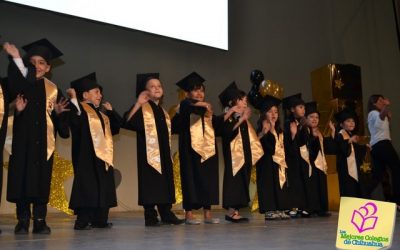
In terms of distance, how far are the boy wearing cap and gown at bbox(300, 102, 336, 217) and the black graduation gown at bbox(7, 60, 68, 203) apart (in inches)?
103

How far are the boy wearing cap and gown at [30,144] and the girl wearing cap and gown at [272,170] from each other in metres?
2.01

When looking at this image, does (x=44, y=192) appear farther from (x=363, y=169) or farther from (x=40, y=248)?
(x=363, y=169)

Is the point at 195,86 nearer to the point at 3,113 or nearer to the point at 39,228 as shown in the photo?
the point at 3,113

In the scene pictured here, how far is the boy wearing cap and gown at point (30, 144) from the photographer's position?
3254 mm

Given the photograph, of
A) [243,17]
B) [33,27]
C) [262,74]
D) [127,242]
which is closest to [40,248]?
[127,242]

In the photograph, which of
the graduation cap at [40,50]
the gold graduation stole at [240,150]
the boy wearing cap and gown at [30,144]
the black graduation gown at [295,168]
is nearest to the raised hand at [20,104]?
the boy wearing cap and gown at [30,144]

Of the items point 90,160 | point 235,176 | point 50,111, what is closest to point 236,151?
point 235,176

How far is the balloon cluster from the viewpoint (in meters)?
6.41

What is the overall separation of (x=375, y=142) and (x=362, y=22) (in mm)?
3665

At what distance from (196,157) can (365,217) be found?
235cm

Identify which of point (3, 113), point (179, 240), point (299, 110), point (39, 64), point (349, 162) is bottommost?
point (179, 240)

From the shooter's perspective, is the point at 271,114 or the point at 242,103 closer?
the point at 242,103

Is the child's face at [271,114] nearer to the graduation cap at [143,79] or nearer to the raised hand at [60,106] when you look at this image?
the graduation cap at [143,79]

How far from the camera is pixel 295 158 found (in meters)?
4.89
